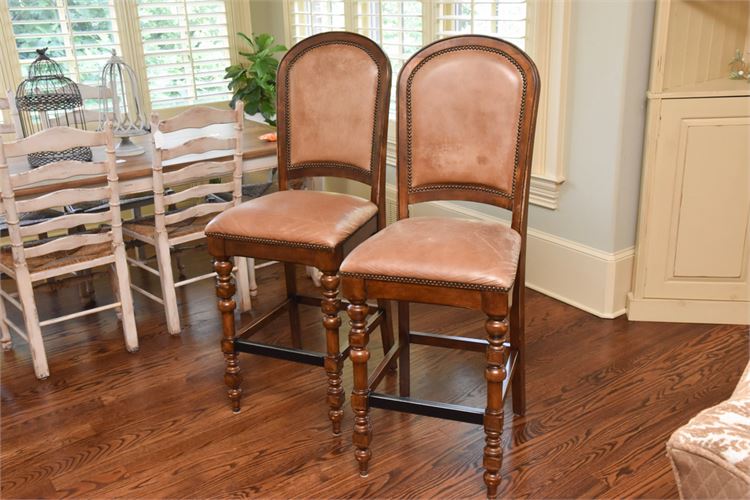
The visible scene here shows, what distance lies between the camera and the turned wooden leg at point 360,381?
6.79 ft

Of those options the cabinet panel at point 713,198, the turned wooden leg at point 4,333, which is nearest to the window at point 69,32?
the turned wooden leg at point 4,333

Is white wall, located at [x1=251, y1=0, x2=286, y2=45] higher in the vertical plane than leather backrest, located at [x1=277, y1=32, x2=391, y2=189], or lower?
higher

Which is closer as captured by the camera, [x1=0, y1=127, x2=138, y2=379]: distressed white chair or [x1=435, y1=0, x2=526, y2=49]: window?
[x1=0, y1=127, x2=138, y2=379]: distressed white chair

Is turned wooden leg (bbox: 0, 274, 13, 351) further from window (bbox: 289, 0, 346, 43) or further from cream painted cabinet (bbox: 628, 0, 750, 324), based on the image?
cream painted cabinet (bbox: 628, 0, 750, 324)

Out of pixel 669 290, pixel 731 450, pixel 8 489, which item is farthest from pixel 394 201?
pixel 731 450

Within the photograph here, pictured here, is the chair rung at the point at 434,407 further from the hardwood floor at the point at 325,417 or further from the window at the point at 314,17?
the window at the point at 314,17

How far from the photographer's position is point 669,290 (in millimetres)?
3102

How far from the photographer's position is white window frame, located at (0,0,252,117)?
13.3 feet

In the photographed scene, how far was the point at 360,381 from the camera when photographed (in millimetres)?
2137

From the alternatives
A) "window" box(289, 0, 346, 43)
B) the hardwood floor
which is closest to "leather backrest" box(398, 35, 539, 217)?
the hardwood floor

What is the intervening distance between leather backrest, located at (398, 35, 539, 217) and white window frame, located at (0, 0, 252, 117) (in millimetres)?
2748

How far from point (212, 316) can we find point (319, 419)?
3.28 feet

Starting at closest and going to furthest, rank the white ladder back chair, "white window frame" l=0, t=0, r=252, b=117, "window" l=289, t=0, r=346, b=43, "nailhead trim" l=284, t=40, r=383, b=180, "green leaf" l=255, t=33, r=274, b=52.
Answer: "nailhead trim" l=284, t=40, r=383, b=180 → the white ladder back chair → "white window frame" l=0, t=0, r=252, b=117 → "window" l=289, t=0, r=346, b=43 → "green leaf" l=255, t=33, r=274, b=52

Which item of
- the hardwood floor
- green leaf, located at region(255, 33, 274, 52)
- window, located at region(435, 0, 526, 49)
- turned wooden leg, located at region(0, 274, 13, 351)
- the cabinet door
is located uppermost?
window, located at region(435, 0, 526, 49)
